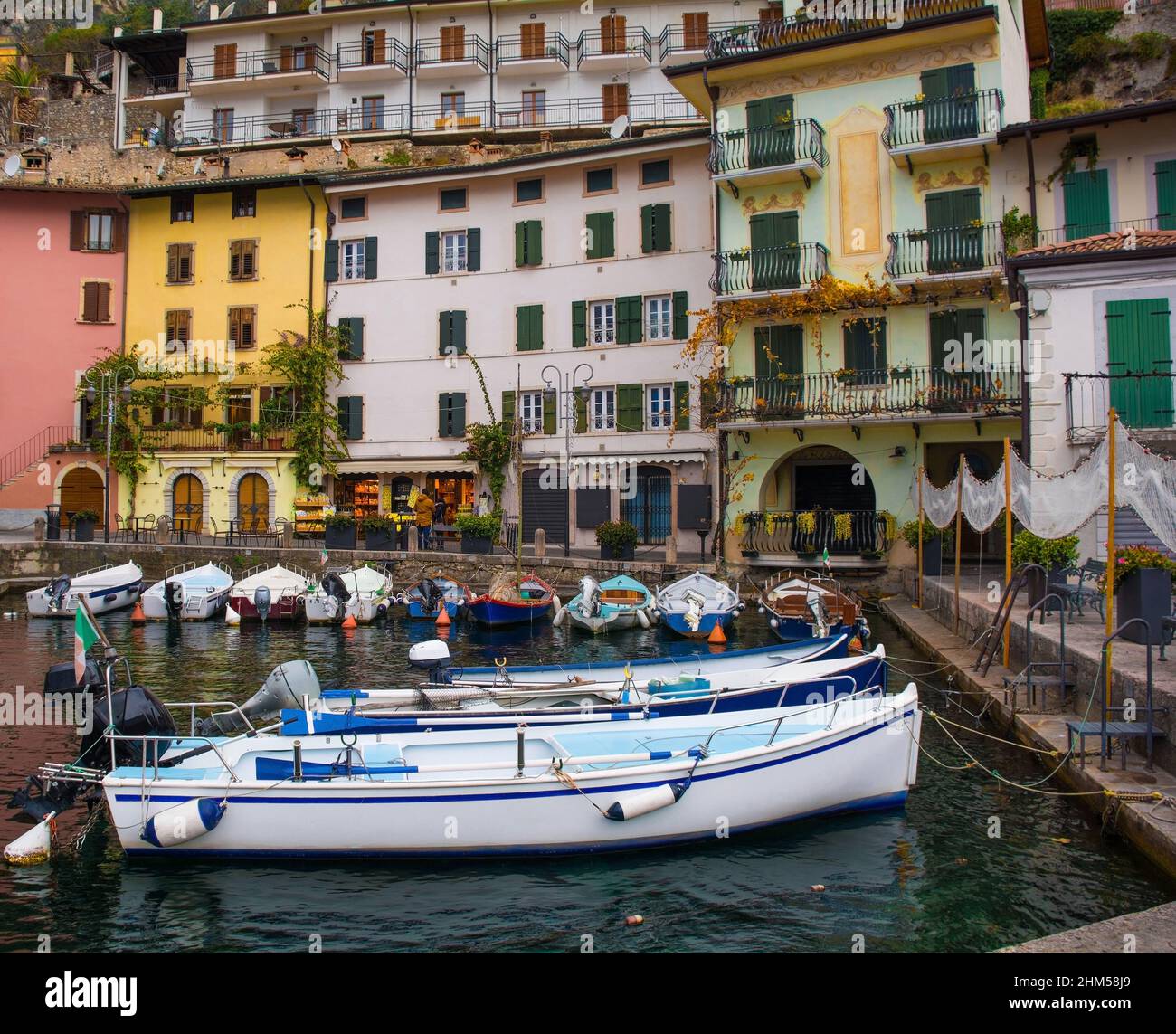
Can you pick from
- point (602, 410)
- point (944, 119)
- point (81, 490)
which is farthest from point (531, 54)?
point (81, 490)

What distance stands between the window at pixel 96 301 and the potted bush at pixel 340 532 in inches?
570

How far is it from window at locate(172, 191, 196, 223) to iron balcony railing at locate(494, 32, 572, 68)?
1516 centimetres

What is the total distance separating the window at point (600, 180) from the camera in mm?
33375

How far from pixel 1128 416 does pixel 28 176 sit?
146 feet

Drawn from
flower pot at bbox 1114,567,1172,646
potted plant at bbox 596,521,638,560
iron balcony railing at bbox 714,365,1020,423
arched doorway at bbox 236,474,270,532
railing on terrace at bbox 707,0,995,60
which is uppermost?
railing on terrace at bbox 707,0,995,60

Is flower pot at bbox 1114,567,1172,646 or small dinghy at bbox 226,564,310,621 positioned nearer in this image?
flower pot at bbox 1114,567,1172,646

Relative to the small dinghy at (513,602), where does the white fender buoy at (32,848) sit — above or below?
below

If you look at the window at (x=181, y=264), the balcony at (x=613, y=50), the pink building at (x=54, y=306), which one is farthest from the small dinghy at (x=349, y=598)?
the balcony at (x=613, y=50)

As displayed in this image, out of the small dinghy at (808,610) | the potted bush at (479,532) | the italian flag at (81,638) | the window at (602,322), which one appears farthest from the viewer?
the window at (602,322)

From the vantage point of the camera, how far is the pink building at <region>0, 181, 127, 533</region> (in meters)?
38.3

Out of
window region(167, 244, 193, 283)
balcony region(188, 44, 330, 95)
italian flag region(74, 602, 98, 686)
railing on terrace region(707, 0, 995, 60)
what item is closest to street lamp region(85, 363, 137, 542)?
window region(167, 244, 193, 283)

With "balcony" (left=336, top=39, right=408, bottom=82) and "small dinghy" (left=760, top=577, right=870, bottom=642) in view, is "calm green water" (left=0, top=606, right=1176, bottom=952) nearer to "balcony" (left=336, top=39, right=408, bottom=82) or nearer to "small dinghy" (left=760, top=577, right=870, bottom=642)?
"small dinghy" (left=760, top=577, right=870, bottom=642)

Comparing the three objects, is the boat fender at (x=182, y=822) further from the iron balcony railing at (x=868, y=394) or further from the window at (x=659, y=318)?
the window at (x=659, y=318)

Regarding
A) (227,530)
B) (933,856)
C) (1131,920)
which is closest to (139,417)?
(227,530)
